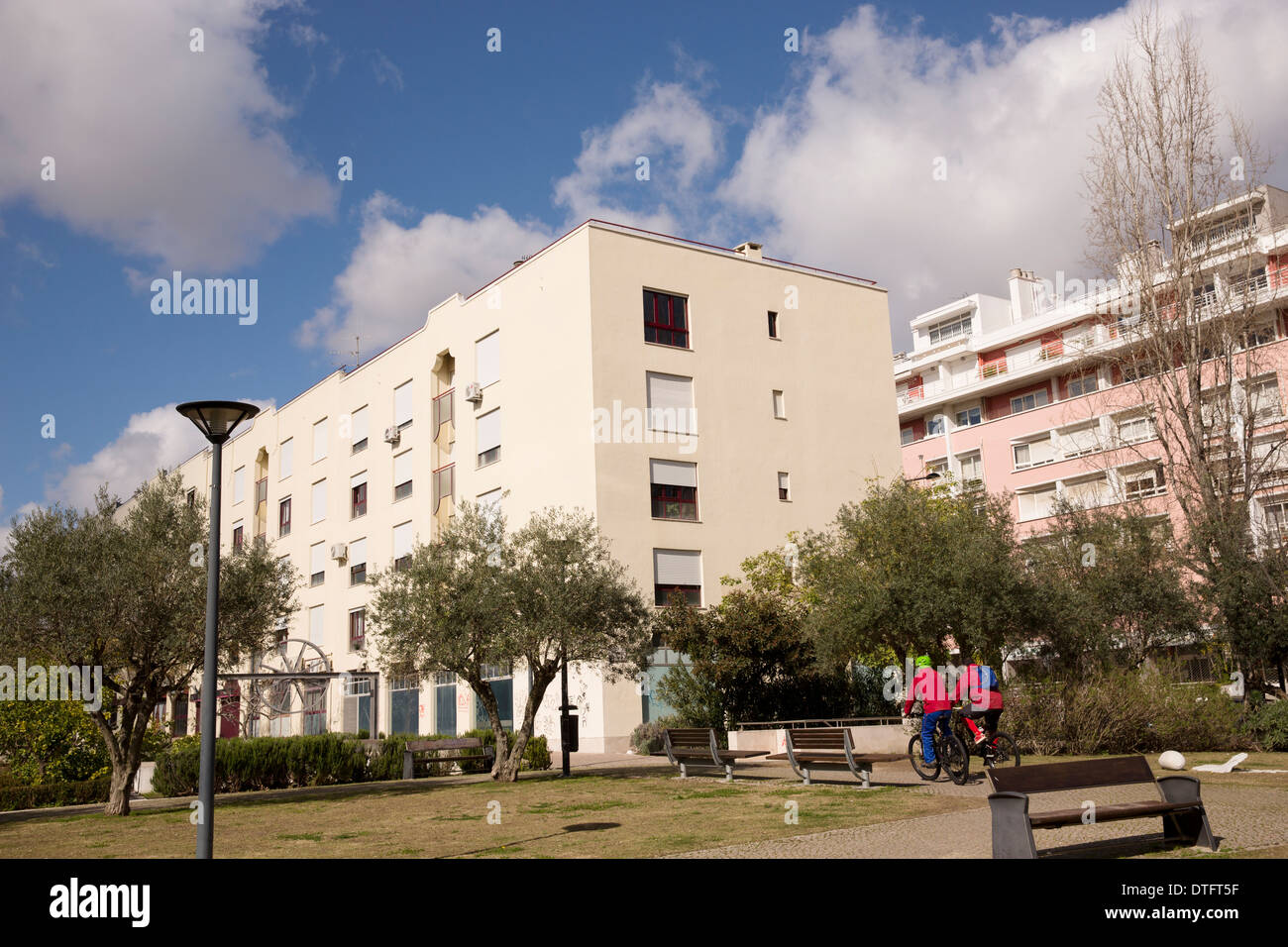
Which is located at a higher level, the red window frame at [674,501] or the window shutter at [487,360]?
the window shutter at [487,360]

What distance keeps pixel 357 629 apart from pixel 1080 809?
37.4m

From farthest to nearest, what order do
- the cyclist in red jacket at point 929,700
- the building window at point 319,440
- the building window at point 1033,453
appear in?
the building window at point 1033,453 < the building window at point 319,440 < the cyclist in red jacket at point 929,700

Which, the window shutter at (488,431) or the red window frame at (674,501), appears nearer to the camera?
the red window frame at (674,501)

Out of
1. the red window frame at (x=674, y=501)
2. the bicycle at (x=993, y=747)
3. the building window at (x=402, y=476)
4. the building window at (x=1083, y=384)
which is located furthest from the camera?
the building window at (x=1083, y=384)

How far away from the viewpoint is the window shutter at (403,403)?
39.8 meters

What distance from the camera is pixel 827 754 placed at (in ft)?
46.9

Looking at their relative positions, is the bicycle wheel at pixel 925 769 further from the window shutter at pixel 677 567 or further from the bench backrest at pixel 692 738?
the window shutter at pixel 677 567

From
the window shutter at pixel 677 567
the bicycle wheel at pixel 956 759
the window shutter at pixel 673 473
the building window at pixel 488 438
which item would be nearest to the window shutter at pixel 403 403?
the building window at pixel 488 438

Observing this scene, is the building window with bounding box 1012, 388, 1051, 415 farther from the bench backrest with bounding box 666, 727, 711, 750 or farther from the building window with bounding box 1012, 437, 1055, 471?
the bench backrest with bounding box 666, 727, 711, 750

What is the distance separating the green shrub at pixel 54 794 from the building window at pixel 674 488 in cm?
1625

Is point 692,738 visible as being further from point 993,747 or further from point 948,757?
point 993,747

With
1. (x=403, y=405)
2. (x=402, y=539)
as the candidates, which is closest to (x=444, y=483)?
(x=402, y=539)

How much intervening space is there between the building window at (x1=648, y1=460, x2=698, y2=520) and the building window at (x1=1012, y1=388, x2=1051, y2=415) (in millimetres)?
30021
